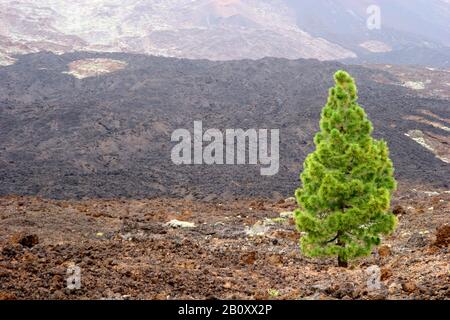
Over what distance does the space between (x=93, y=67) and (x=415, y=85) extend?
39.5 meters

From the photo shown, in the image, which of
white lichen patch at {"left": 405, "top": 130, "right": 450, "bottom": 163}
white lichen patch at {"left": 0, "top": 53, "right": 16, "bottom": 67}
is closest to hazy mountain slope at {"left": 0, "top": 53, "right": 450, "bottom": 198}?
white lichen patch at {"left": 405, "top": 130, "right": 450, "bottom": 163}

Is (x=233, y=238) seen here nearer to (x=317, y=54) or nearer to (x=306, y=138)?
(x=306, y=138)

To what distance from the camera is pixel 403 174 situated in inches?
1310

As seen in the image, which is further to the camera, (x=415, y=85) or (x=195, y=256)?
(x=415, y=85)

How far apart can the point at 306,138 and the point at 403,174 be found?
8408mm

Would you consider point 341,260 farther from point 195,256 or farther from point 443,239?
point 195,256

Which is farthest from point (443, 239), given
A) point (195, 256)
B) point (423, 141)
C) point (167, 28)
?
point (167, 28)

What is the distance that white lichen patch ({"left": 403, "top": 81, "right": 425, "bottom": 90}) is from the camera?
62562mm

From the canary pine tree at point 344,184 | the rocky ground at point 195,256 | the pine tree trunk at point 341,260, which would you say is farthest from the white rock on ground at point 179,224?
the canary pine tree at point 344,184

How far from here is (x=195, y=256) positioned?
13.8 m

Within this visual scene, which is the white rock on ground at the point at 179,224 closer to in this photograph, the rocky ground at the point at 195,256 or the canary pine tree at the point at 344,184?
the rocky ground at the point at 195,256

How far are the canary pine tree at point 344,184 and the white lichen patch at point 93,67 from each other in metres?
47.9

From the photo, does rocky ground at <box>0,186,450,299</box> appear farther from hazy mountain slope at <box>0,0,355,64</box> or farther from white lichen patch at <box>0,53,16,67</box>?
hazy mountain slope at <box>0,0,355,64</box>

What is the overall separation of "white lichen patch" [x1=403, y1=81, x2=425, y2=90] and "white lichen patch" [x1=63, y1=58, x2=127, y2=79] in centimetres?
3495
